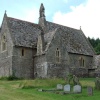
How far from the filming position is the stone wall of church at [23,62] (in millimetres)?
48678

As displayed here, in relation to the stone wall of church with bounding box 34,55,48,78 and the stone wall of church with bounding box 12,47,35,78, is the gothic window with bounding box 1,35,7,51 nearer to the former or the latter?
the stone wall of church with bounding box 12,47,35,78

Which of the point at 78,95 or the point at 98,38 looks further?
the point at 98,38

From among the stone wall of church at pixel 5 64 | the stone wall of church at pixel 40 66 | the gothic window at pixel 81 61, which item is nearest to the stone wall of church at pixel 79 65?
the gothic window at pixel 81 61

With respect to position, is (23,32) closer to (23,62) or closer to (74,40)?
(23,62)

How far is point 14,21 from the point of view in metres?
53.0

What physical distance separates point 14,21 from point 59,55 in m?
11.5

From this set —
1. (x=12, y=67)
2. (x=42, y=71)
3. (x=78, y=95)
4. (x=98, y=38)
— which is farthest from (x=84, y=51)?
(x=98, y=38)

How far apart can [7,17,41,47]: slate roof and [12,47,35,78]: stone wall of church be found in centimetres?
121

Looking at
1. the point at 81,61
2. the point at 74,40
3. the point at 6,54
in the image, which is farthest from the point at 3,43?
the point at 81,61

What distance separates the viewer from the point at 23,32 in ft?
171

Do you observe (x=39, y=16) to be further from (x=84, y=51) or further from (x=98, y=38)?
(x=98, y=38)

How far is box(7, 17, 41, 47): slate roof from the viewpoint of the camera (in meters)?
49.8

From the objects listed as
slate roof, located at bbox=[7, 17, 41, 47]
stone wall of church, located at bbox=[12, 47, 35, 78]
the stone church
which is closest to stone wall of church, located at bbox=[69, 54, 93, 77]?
the stone church

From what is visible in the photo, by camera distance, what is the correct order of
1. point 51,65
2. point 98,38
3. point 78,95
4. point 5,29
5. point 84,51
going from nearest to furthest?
point 78,95, point 51,65, point 5,29, point 84,51, point 98,38
